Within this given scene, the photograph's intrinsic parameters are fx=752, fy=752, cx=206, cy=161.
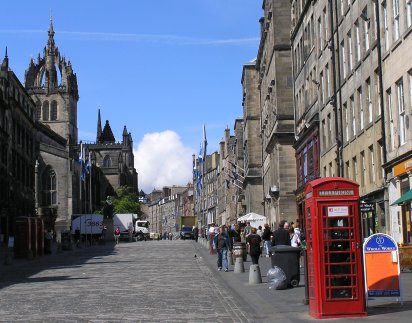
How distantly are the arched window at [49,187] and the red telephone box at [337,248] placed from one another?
92331mm

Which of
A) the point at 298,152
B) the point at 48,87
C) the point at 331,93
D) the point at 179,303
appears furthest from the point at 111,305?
the point at 48,87

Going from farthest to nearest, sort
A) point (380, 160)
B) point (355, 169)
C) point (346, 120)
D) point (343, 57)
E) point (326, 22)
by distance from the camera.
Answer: point (326, 22) < point (343, 57) < point (346, 120) < point (355, 169) < point (380, 160)

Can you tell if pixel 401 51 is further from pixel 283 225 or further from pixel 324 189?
pixel 324 189

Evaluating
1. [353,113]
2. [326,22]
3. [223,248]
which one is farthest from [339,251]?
[326,22]

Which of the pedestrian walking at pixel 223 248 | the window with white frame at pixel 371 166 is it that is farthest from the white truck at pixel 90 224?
the pedestrian walking at pixel 223 248

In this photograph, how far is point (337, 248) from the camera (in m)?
12.7

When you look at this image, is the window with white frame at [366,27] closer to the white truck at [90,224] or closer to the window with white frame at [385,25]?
the window with white frame at [385,25]

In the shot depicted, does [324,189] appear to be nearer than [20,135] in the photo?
Yes

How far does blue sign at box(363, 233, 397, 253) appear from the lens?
14266 millimetres

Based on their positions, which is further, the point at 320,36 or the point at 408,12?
the point at 320,36

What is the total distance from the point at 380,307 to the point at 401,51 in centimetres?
1341

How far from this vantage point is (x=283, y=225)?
2369 cm

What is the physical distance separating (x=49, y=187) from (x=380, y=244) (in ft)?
301

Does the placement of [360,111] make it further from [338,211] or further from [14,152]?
[14,152]
